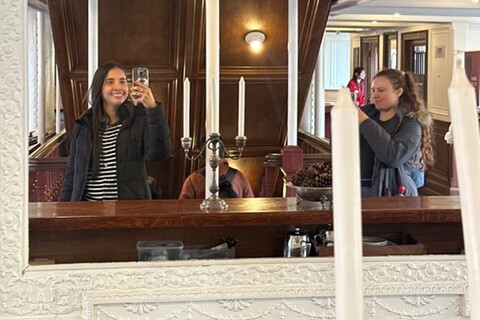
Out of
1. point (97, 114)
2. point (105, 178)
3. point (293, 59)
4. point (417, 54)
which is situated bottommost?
point (105, 178)

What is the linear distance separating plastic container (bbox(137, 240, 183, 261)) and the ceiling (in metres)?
5.10

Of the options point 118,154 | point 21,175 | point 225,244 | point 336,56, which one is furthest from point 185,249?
point 336,56

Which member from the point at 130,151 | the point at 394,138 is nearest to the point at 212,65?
the point at 130,151

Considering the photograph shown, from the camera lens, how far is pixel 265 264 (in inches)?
69.9

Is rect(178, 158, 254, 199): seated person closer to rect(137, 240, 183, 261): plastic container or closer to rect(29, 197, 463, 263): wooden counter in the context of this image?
rect(29, 197, 463, 263): wooden counter

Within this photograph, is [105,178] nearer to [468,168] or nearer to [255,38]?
[468,168]

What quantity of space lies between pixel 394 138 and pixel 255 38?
2.51m

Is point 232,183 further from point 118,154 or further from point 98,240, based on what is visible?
point 98,240

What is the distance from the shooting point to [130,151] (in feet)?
8.32

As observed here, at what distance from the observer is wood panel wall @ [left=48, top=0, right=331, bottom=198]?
4.70 meters

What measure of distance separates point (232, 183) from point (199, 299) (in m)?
1.72

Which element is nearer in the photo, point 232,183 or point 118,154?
point 118,154

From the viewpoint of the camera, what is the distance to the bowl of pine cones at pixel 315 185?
192cm

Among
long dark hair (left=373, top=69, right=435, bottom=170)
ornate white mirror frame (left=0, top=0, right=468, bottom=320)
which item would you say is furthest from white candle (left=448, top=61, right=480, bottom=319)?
long dark hair (left=373, top=69, right=435, bottom=170)
